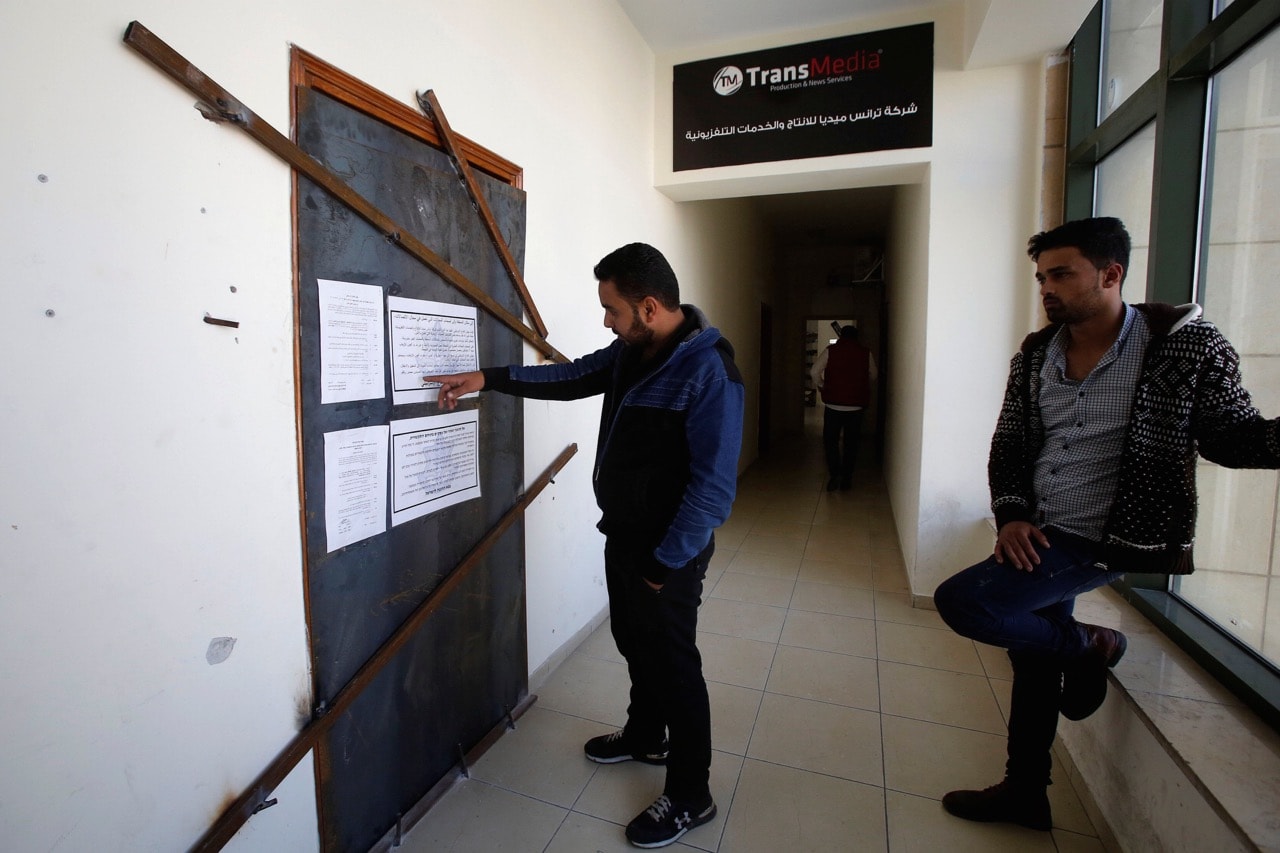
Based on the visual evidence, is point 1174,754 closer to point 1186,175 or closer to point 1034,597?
point 1034,597

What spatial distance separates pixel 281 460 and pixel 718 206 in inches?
173

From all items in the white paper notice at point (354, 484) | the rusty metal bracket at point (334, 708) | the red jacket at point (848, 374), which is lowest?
the rusty metal bracket at point (334, 708)

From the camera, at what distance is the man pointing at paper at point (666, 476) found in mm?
1490

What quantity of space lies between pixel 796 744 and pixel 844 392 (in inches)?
159

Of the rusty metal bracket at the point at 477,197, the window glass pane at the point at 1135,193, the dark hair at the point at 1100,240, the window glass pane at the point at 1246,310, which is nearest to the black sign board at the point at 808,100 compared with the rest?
the window glass pane at the point at 1135,193

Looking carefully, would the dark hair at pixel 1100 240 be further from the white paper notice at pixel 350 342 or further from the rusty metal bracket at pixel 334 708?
the rusty metal bracket at pixel 334 708

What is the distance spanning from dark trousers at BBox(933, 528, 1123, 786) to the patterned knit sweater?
0.31 feet

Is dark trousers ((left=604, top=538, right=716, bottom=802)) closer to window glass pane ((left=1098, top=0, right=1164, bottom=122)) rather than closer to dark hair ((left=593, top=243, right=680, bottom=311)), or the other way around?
dark hair ((left=593, top=243, right=680, bottom=311))

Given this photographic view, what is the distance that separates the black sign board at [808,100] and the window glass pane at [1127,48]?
662mm

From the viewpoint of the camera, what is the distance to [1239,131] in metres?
1.72

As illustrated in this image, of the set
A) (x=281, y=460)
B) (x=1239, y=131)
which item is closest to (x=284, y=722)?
(x=281, y=460)

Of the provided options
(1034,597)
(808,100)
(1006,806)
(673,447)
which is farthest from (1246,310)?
(808,100)

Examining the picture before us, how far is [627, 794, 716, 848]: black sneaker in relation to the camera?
1.65 metres

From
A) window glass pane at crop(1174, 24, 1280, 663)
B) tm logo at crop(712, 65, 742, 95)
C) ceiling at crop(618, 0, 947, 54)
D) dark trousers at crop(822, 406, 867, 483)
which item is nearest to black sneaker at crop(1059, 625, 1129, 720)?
window glass pane at crop(1174, 24, 1280, 663)
